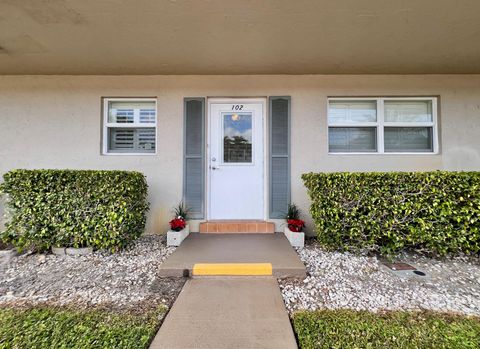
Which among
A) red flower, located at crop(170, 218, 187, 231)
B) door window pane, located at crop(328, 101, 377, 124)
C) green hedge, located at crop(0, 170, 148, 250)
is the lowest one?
red flower, located at crop(170, 218, 187, 231)

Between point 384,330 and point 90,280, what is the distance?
275 cm

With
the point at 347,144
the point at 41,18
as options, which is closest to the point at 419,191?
the point at 347,144

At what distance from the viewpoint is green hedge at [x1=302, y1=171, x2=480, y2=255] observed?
8.76 feet

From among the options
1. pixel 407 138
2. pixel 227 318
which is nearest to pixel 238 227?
pixel 227 318

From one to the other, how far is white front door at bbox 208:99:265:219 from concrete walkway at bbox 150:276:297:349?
5.41ft

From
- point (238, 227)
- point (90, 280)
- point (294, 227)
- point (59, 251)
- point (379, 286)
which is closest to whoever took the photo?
point (379, 286)

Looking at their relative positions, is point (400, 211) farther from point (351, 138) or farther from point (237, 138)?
point (237, 138)

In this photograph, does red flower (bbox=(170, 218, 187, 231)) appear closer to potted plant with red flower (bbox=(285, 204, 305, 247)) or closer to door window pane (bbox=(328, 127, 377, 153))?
potted plant with red flower (bbox=(285, 204, 305, 247))

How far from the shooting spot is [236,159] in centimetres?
383

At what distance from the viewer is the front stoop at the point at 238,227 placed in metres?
3.60

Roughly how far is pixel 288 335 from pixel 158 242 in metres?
2.42

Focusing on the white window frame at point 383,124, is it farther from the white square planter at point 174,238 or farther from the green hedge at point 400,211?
the white square planter at point 174,238

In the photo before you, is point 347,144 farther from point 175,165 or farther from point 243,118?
point 175,165


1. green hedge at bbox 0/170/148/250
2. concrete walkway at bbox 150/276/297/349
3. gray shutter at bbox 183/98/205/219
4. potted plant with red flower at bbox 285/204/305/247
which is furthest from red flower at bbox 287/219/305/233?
A: green hedge at bbox 0/170/148/250
